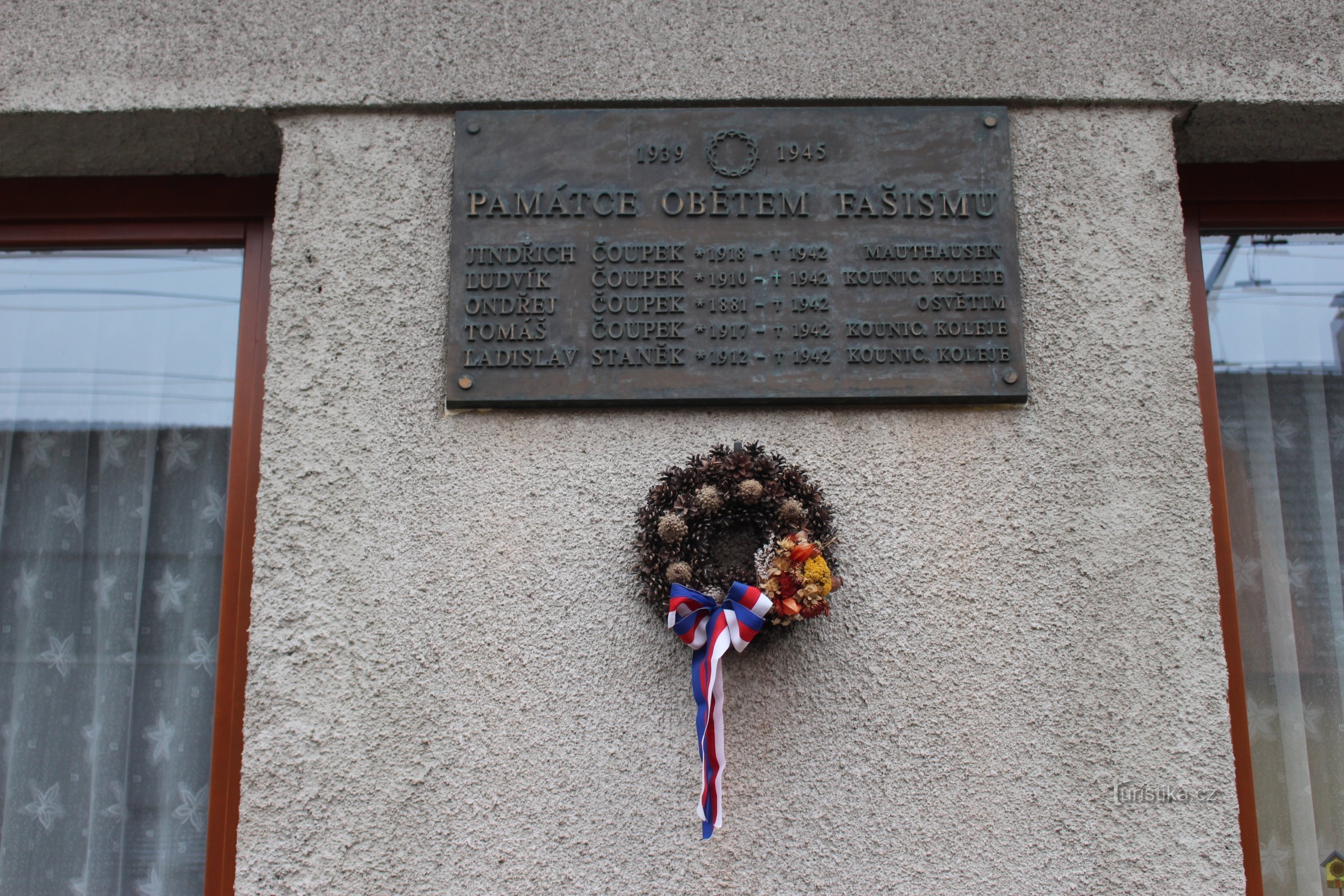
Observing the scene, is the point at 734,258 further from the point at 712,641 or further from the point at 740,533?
the point at 712,641

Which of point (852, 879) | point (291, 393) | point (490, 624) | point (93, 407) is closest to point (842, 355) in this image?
point (490, 624)

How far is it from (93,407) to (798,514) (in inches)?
87.7

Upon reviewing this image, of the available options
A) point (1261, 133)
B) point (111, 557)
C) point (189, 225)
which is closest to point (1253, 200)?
point (1261, 133)

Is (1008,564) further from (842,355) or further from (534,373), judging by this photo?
(534,373)

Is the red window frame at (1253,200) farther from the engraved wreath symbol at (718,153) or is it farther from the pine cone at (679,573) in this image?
the pine cone at (679,573)

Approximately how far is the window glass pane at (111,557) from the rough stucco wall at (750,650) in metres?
0.57

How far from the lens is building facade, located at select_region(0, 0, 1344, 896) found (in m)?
2.19

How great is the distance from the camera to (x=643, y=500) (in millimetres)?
2338

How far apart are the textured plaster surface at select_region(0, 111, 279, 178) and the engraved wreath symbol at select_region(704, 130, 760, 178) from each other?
124 centimetres

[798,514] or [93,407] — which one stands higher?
[93,407]

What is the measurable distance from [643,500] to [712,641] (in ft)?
1.36

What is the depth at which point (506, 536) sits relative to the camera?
7.63ft

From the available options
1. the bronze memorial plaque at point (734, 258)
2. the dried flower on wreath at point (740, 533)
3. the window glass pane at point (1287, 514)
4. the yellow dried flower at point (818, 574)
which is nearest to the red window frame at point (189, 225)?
the bronze memorial plaque at point (734, 258)

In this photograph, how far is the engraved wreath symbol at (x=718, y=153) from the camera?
8.24 feet
